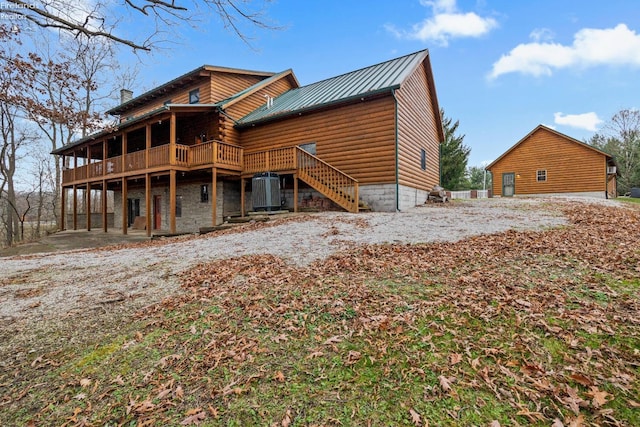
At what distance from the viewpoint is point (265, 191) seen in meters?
12.7

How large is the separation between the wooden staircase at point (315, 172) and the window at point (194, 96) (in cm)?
813

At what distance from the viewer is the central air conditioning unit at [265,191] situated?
12.7 m

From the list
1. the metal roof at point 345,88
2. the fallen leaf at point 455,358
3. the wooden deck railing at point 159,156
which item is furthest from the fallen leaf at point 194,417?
the wooden deck railing at point 159,156

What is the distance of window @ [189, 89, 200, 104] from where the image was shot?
18.4 meters

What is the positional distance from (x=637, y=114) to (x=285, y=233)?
46571 mm

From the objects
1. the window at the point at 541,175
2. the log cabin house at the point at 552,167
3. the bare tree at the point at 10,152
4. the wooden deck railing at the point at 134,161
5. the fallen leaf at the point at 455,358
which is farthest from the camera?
the window at the point at 541,175

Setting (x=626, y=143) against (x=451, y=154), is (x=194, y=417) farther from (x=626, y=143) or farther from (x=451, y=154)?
(x=626, y=143)

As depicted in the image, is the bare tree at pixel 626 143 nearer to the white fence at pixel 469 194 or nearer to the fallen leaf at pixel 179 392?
the white fence at pixel 469 194

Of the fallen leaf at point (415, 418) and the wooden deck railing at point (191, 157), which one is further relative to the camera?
the wooden deck railing at point (191, 157)

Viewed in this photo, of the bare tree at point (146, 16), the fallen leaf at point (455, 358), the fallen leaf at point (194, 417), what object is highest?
the bare tree at point (146, 16)

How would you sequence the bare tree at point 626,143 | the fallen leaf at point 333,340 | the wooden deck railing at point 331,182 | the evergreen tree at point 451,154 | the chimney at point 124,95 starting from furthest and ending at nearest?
the bare tree at point 626,143 < the evergreen tree at point 451,154 < the chimney at point 124,95 < the wooden deck railing at point 331,182 < the fallen leaf at point 333,340

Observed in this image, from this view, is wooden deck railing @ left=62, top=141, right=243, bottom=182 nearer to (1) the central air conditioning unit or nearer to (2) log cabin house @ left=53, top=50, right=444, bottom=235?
(2) log cabin house @ left=53, top=50, right=444, bottom=235

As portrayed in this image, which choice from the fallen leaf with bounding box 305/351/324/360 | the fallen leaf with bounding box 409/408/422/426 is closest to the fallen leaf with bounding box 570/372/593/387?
the fallen leaf with bounding box 409/408/422/426

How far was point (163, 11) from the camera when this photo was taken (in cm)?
650
